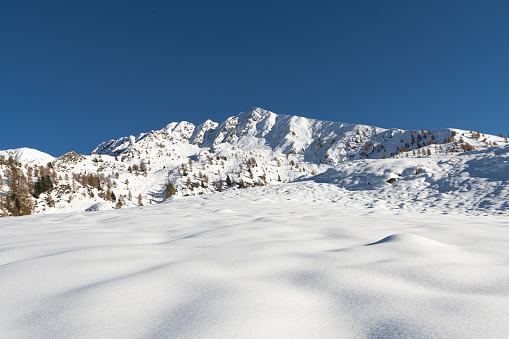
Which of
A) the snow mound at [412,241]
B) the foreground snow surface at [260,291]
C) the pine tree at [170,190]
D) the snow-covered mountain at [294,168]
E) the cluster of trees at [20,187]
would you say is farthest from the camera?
the pine tree at [170,190]

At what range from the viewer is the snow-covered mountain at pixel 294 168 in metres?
9.59

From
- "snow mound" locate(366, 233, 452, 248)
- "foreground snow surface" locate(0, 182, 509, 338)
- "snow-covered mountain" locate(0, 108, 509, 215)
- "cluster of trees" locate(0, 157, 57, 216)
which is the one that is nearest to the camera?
"foreground snow surface" locate(0, 182, 509, 338)

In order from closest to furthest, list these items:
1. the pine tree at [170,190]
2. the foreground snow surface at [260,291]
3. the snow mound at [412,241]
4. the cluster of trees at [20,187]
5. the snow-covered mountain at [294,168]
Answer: the foreground snow surface at [260,291] < the snow mound at [412,241] < the snow-covered mountain at [294,168] < the cluster of trees at [20,187] < the pine tree at [170,190]

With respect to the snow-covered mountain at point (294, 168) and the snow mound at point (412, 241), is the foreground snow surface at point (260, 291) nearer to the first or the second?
the snow mound at point (412, 241)

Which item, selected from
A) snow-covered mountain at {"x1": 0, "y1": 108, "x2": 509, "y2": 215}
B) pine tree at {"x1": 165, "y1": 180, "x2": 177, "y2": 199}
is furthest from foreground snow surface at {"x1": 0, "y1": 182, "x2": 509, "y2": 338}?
pine tree at {"x1": 165, "y1": 180, "x2": 177, "y2": 199}

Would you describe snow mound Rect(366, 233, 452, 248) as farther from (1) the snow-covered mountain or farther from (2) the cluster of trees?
(2) the cluster of trees

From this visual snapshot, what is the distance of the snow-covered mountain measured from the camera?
31.5 ft

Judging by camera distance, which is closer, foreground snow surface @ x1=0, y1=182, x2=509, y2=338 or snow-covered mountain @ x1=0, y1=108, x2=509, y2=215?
foreground snow surface @ x1=0, y1=182, x2=509, y2=338

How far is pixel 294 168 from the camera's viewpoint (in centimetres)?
4344

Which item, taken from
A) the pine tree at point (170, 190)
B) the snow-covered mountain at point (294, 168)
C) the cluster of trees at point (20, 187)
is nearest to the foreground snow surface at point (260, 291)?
the snow-covered mountain at point (294, 168)

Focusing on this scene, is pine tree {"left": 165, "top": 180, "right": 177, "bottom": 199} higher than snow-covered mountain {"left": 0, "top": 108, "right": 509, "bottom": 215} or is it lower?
lower

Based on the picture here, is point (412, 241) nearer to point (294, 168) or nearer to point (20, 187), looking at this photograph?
point (20, 187)

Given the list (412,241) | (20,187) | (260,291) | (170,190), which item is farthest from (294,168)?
(260,291)

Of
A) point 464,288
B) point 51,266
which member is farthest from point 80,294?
point 464,288
